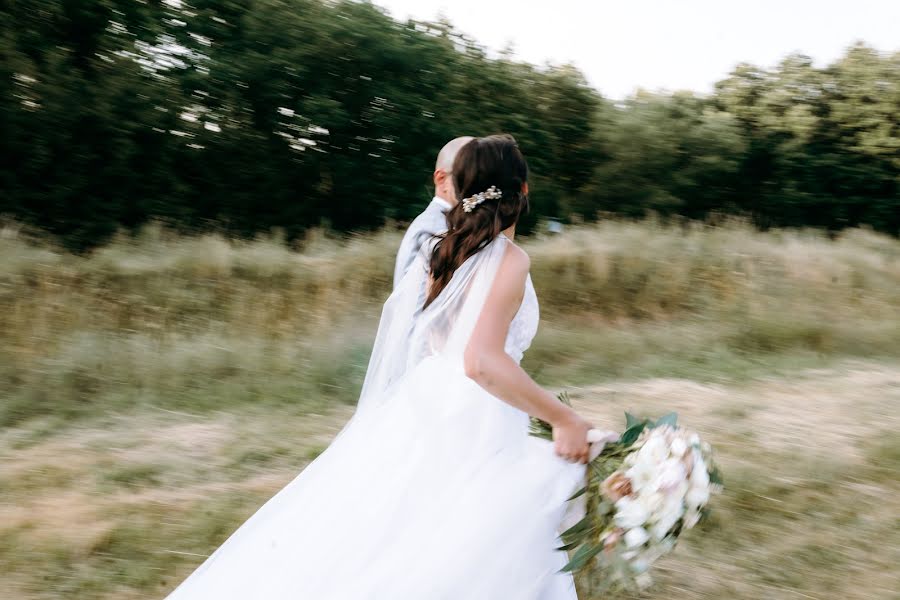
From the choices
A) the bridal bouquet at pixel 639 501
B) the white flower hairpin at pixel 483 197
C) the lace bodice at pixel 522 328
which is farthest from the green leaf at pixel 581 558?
the white flower hairpin at pixel 483 197

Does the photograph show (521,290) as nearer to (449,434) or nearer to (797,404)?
(449,434)

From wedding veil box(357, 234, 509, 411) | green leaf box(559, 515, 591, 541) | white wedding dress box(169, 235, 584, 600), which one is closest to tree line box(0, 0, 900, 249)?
wedding veil box(357, 234, 509, 411)

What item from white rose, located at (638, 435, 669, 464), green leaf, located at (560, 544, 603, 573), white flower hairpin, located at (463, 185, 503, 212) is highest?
white flower hairpin, located at (463, 185, 503, 212)

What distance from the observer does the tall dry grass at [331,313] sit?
7.15 m

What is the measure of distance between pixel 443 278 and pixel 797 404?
5472mm

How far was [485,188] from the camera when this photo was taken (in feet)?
7.97

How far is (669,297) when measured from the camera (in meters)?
11.0

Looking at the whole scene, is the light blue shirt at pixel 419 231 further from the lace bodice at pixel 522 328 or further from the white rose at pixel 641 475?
the white rose at pixel 641 475

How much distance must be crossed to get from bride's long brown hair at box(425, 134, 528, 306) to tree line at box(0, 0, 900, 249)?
9.98 meters

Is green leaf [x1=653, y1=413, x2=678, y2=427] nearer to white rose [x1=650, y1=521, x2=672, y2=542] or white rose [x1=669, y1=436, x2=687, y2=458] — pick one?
white rose [x1=669, y1=436, x2=687, y2=458]

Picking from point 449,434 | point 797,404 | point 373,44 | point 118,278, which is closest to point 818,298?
point 797,404

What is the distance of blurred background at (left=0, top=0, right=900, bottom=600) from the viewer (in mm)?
4449

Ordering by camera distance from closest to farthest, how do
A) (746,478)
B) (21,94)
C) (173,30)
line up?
(746,478)
(21,94)
(173,30)

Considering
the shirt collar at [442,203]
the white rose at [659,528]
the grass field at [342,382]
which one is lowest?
the grass field at [342,382]
